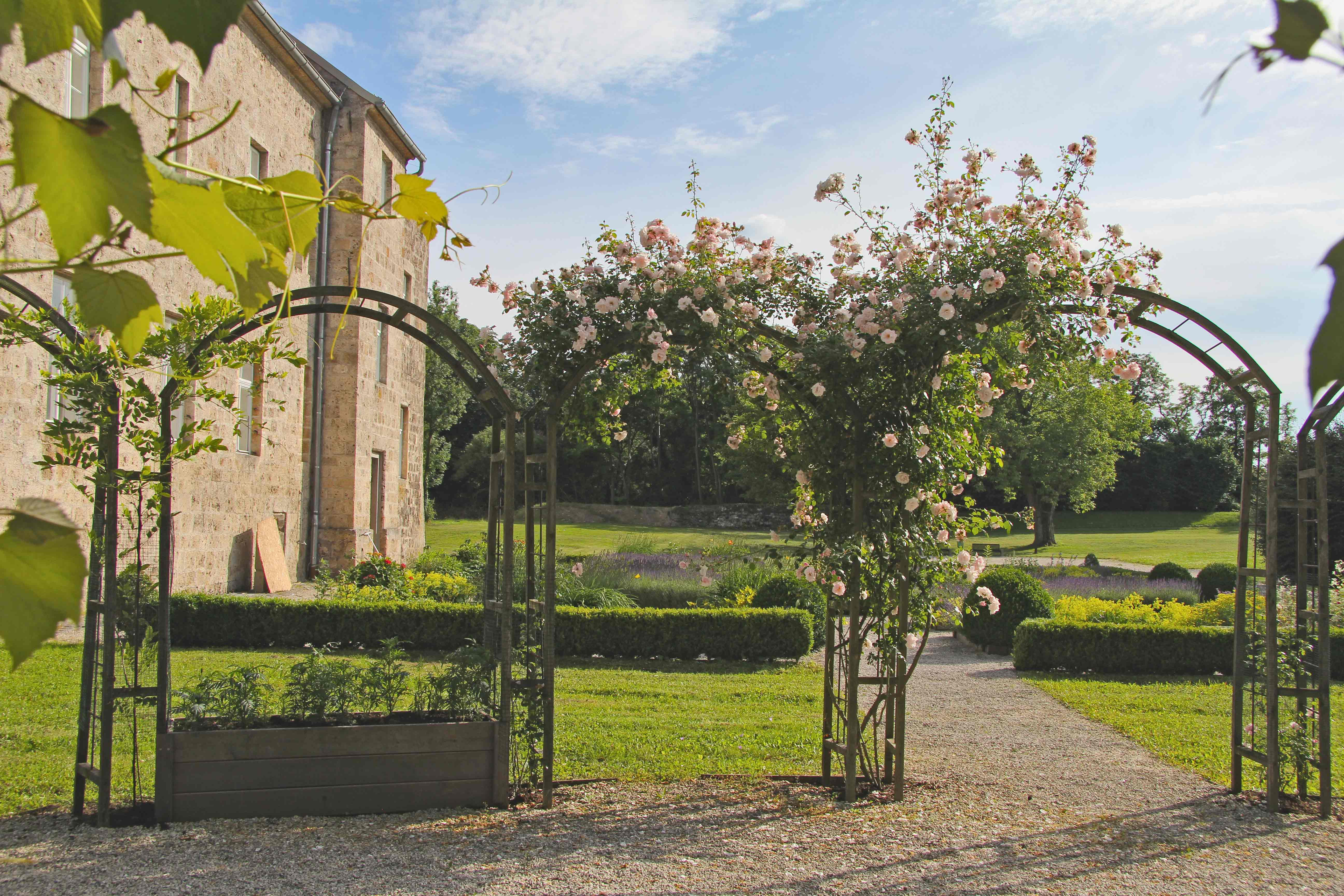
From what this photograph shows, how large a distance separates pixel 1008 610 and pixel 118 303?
11277mm

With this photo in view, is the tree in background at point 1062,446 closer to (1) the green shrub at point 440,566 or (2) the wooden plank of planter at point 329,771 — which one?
(1) the green shrub at point 440,566

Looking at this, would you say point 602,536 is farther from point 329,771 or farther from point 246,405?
point 329,771

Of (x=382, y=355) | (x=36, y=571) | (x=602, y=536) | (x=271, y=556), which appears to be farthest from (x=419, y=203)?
(x=602, y=536)

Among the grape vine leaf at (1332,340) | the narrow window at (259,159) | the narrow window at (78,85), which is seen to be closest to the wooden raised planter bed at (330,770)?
the grape vine leaf at (1332,340)

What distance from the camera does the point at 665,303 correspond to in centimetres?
476

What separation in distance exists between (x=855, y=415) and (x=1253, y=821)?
8.98 feet

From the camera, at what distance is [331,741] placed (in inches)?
175

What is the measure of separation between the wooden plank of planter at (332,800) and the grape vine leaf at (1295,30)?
4.72m

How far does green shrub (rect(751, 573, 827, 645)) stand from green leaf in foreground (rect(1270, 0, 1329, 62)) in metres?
10.4

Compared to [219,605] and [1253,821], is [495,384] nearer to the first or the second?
[1253,821]

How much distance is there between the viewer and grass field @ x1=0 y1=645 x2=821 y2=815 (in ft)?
17.1

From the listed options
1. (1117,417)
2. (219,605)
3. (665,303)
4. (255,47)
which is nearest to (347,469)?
(219,605)

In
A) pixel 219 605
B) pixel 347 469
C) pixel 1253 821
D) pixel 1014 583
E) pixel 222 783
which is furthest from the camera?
pixel 347 469

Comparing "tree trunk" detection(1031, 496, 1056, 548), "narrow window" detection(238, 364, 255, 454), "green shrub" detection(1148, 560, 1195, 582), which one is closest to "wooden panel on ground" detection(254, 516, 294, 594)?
"narrow window" detection(238, 364, 255, 454)
